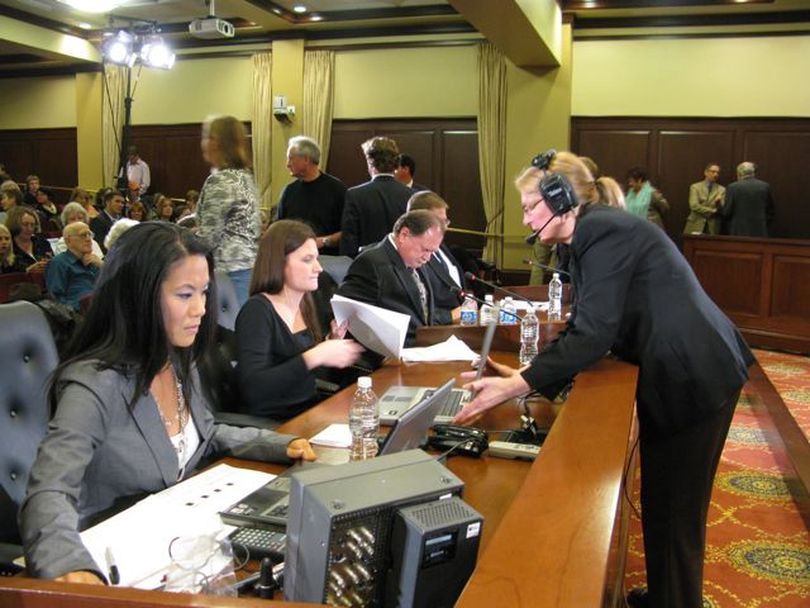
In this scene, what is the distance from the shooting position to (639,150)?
8.34 meters

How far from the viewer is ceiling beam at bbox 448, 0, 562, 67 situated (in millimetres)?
5477

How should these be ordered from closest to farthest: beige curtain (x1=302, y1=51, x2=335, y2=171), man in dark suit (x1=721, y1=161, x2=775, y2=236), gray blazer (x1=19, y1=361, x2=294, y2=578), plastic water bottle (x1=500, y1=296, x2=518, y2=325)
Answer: gray blazer (x1=19, y1=361, x2=294, y2=578) < plastic water bottle (x1=500, y1=296, x2=518, y2=325) < man in dark suit (x1=721, y1=161, x2=775, y2=236) < beige curtain (x1=302, y1=51, x2=335, y2=171)

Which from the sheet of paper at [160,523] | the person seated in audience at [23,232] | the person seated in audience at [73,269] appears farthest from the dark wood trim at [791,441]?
the person seated in audience at [23,232]

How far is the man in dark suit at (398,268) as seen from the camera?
320 cm

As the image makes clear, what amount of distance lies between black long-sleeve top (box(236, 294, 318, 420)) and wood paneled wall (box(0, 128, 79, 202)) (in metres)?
9.68

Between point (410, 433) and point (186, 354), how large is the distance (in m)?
0.55

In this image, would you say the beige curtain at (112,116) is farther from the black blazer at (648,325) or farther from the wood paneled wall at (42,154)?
the black blazer at (648,325)

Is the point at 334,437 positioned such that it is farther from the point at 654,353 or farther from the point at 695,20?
the point at 695,20

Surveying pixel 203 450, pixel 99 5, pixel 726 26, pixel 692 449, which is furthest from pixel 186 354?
pixel 726 26

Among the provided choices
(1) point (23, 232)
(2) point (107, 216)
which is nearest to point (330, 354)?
(1) point (23, 232)

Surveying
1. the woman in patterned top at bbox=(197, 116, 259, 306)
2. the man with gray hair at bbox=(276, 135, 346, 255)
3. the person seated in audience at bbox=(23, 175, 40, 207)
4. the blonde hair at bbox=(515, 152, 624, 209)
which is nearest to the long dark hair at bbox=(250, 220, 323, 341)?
the blonde hair at bbox=(515, 152, 624, 209)

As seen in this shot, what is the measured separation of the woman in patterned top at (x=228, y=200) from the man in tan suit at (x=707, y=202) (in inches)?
223

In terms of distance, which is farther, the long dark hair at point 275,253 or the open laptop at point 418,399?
the long dark hair at point 275,253

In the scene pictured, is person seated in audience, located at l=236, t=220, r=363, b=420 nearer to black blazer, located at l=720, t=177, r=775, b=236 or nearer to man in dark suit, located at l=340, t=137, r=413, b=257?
man in dark suit, located at l=340, t=137, r=413, b=257
